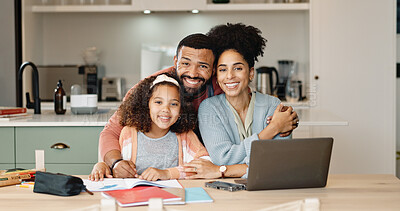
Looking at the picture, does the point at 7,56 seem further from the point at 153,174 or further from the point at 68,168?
the point at 153,174

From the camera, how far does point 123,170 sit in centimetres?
176

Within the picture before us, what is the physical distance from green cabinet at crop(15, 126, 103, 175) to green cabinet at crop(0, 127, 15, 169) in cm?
3

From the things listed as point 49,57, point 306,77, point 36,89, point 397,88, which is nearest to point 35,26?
point 49,57

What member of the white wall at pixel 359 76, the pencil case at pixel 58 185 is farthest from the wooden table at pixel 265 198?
the white wall at pixel 359 76

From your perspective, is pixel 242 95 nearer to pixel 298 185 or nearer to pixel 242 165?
pixel 242 165

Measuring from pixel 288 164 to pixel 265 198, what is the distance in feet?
0.47

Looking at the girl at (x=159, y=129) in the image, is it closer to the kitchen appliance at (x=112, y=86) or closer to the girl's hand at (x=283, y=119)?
the girl's hand at (x=283, y=119)

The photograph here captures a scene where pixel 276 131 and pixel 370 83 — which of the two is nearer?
Result: pixel 276 131

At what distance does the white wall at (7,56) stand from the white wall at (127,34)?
58cm

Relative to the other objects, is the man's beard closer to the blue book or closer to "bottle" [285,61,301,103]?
the blue book

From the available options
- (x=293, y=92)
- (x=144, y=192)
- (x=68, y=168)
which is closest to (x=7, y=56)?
(x=68, y=168)

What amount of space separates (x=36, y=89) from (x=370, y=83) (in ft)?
8.39

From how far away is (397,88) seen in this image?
397 centimetres

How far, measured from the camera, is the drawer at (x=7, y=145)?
8.59ft
